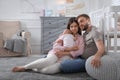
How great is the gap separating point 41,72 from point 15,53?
2620 millimetres

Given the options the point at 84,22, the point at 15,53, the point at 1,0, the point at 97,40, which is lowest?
the point at 15,53

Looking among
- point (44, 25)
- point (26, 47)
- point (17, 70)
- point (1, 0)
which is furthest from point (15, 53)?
point (17, 70)

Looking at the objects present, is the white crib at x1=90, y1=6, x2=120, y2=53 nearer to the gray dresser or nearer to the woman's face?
the woman's face

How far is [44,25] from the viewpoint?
5.75 meters

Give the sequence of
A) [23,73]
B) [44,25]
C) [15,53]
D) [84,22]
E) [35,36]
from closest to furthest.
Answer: [23,73]
[84,22]
[15,53]
[44,25]
[35,36]

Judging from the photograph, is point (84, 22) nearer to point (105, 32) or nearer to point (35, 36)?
point (105, 32)

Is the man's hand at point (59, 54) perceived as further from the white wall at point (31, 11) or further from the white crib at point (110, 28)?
the white wall at point (31, 11)

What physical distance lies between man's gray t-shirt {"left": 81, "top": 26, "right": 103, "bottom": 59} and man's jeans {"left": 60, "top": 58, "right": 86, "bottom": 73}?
129mm

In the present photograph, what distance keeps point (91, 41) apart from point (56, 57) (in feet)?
1.51

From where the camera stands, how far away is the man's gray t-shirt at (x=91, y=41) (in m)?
2.63

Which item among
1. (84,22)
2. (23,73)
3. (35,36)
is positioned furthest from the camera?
(35,36)

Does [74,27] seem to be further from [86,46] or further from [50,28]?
[50,28]

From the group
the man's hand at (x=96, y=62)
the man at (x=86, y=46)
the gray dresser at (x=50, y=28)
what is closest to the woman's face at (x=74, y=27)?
the man at (x=86, y=46)

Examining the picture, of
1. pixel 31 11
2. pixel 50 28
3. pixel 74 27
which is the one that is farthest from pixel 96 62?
pixel 31 11
